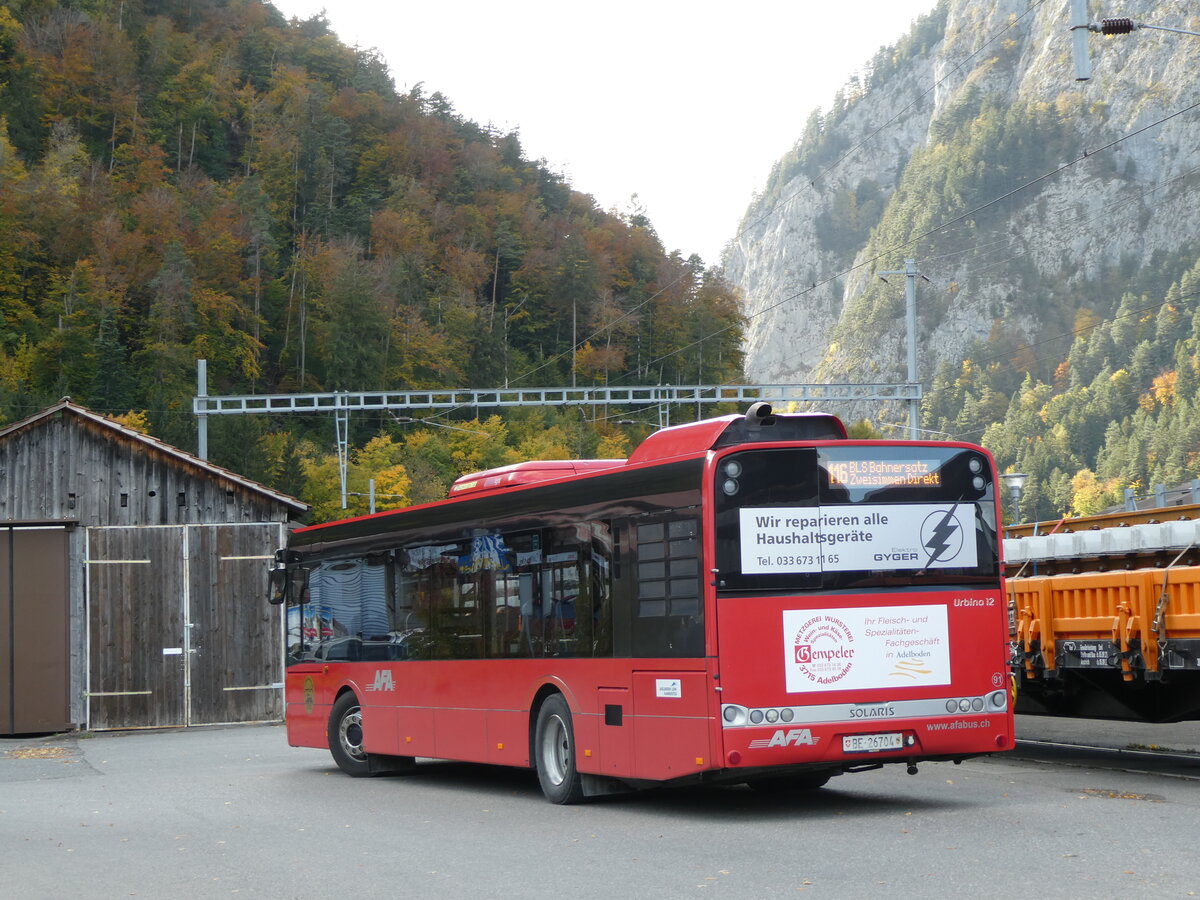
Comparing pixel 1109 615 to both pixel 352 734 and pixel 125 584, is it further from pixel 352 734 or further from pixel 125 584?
pixel 125 584

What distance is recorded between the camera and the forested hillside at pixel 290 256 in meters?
84.4

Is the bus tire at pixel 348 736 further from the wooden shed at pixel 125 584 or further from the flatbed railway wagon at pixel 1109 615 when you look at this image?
the wooden shed at pixel 125 584

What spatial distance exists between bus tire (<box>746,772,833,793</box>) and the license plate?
1.93m

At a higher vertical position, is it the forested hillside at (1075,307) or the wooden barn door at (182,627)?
the forested hillside at (1075,307)

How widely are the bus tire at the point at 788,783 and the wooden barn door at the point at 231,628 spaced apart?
1650 centimetres

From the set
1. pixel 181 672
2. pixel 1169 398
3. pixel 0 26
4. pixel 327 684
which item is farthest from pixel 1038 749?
pixel 1169 398

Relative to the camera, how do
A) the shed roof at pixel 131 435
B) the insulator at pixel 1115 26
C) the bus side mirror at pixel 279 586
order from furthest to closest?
the shed roof at pixel 131 435 → the bus side mirror at pixel 279 586 → the insulator at pixel 1115 26

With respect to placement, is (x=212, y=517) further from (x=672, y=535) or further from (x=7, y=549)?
(x=672, y=535)

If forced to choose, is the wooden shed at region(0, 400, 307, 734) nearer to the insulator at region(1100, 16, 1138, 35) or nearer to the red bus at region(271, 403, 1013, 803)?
the red bus at region(271, 403, 1013, 803)

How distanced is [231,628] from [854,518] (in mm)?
19050

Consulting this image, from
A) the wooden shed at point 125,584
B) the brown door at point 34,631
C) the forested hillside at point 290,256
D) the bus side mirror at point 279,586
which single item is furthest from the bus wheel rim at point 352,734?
the forested hillside at point 290,256

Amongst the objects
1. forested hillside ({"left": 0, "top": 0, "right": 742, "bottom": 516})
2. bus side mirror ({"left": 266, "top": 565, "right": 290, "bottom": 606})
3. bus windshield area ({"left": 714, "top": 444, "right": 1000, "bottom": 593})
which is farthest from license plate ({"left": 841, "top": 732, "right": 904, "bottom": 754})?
forested hillside ({"left": 0, "top": 0, "right": 742, "bottom": 516})

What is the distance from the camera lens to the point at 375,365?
94625 millimetres

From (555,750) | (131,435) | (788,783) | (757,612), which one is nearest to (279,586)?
(555,750)
